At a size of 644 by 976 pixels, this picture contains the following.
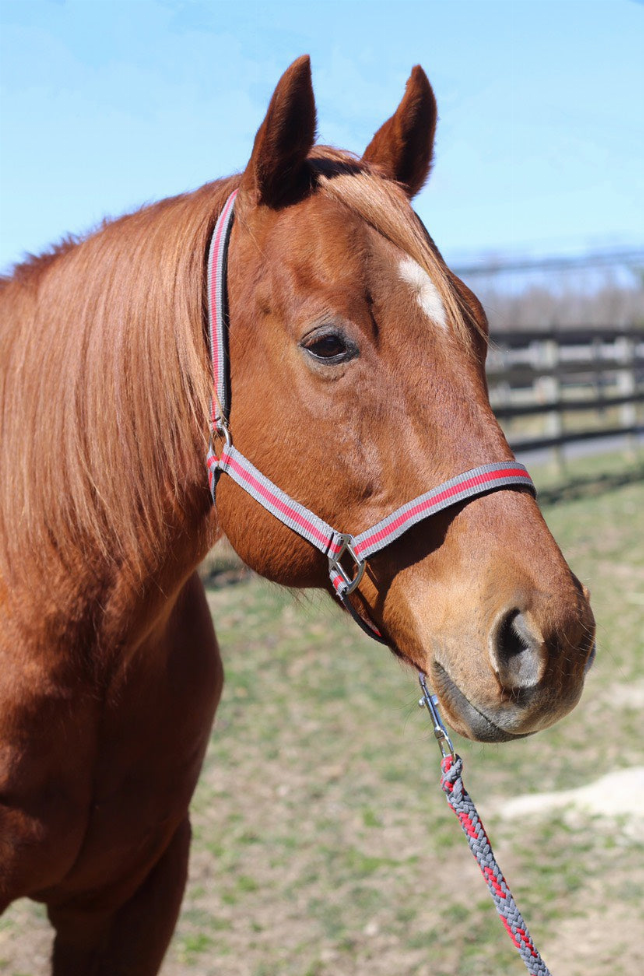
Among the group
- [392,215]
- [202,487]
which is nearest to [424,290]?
[392,215]

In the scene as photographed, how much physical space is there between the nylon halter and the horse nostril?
0.24 metres

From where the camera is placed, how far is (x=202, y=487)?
198cm

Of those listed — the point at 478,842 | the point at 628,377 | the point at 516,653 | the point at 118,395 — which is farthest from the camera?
the point at 628,377

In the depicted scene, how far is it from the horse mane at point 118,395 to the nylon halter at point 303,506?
0.16 ft

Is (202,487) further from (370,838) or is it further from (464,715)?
(370,838)

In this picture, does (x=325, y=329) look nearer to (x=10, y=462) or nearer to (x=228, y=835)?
(x=10, y=462)

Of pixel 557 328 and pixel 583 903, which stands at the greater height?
pixel 583 903

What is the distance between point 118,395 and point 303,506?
0.52 meters

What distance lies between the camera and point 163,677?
86.9 inches

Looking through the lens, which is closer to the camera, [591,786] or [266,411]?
[266,411]

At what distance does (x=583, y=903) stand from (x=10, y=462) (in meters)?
2.87

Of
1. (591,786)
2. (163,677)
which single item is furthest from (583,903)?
(163,677)

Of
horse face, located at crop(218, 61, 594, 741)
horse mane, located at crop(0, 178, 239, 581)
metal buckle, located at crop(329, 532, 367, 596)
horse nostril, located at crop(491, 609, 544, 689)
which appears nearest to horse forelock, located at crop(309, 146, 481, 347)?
horse face, located at crop(218, 61, 594, 741)

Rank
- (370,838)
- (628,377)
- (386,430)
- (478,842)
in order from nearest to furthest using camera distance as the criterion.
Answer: (386,430) < (478,842) < (370,838) < (628,377)
